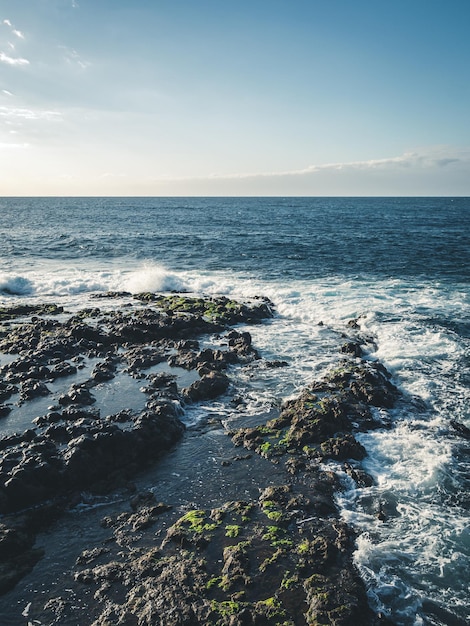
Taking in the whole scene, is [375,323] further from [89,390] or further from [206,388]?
[89,390]

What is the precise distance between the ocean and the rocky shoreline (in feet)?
2.36

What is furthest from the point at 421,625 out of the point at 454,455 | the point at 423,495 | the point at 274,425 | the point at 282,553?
the point at 274,425

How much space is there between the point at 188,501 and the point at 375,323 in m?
19.5

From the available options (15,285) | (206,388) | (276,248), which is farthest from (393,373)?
(276,248)

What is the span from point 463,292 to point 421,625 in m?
32.2

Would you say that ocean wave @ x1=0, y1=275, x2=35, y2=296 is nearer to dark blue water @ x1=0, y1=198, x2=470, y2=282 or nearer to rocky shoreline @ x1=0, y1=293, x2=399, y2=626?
dark blue water @ x1=0, y1=198, x2=470, y2=282

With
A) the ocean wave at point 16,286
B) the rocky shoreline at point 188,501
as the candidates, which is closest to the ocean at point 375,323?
the ocean wave at point 16,286

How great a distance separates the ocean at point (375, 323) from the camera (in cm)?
980

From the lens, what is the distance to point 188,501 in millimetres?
11500

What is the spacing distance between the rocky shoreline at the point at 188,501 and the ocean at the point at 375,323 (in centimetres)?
72

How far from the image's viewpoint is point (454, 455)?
13.5 meters

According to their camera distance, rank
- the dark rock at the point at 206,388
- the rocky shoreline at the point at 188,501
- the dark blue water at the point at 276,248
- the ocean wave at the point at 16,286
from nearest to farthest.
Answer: the rocky shoreline at the point at 188,501
the dark rock at the point at 206,388
the ocean wave at the point at 16,286
the dark blue water at the point at 276,248

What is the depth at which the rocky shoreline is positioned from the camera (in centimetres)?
859

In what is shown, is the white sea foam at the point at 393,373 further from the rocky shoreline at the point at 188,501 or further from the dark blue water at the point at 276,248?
the dark blue water at the point at 276,248
